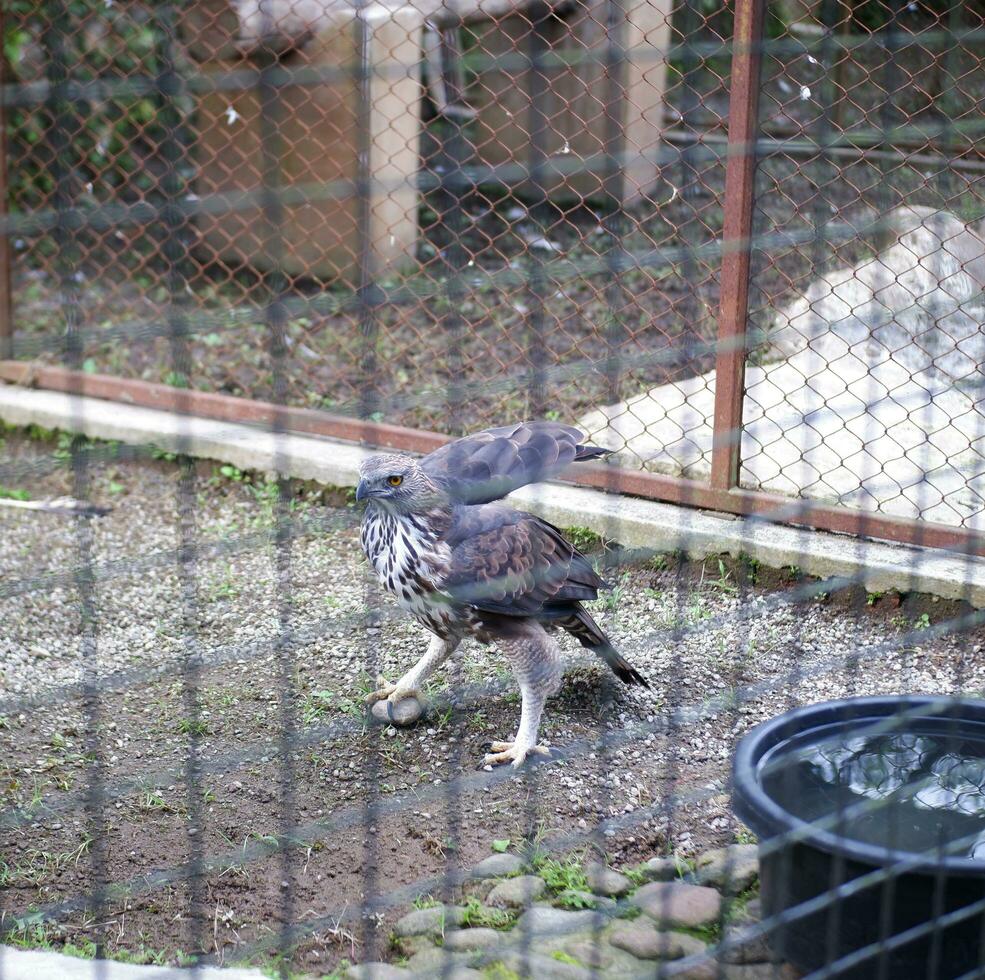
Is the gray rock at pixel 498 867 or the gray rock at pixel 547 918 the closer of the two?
the gray rock at pixel 547 918

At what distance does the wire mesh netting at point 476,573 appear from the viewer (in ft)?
8.34

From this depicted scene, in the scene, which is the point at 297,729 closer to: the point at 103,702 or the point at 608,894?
the point at 103,702

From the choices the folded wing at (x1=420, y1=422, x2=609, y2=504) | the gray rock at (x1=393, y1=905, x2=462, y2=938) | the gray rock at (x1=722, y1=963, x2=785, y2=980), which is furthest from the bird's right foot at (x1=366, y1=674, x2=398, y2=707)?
the gray rock at (x1=722, y1=963, x2=785, y2=980)

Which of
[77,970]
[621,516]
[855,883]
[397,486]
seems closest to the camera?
[855,883]

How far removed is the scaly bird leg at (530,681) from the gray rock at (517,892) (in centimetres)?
60

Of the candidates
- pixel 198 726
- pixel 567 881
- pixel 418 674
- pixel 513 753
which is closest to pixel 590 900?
pixel 567 881

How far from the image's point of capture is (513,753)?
3.61 metres

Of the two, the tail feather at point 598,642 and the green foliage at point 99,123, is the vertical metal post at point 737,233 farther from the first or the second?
the green foliage at point 99,123

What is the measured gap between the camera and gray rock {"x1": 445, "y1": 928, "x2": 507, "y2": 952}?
276 cm

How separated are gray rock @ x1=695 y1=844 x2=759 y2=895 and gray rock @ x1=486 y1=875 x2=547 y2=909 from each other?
0.37 m

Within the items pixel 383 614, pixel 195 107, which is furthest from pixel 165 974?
pixel 195 107

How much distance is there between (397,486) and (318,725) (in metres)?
0.83

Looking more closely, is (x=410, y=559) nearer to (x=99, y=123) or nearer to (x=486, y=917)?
(x=486, y=917)

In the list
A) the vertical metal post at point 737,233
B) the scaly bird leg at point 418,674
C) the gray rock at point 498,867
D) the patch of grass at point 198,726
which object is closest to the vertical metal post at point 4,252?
the patch of grass at point 198,726
